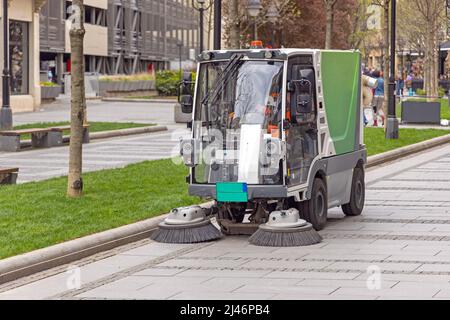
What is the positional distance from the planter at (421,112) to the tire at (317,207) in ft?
84.9

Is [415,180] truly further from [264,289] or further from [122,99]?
[122,99]

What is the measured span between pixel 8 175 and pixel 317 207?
20.8ft

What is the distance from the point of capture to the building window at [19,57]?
45.4 metres

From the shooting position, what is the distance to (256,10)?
3431 centimetres

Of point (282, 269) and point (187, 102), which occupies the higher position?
point (187, 102)

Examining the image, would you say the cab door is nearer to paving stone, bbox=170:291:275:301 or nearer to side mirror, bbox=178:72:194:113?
side mirror, bbox=178:72:194:113

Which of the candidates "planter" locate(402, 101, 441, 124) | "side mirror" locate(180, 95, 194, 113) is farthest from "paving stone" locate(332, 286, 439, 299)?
"planter" locate(402, 101, 441, 124)

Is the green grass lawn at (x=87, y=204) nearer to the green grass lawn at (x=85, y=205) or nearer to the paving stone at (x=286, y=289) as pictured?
the green grass lawn at (x=85, y=205)

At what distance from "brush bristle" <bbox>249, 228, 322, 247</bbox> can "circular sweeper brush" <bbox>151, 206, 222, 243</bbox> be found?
0.65m

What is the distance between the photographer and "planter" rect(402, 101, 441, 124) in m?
40.4

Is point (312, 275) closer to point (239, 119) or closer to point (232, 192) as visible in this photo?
point (232, 192)

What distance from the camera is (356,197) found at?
54.6ft

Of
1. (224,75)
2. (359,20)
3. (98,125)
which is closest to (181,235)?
(224,75)

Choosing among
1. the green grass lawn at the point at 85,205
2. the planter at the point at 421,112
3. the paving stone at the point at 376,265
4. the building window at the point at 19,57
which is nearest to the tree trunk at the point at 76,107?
the green grass lawn at the point at 85,205
